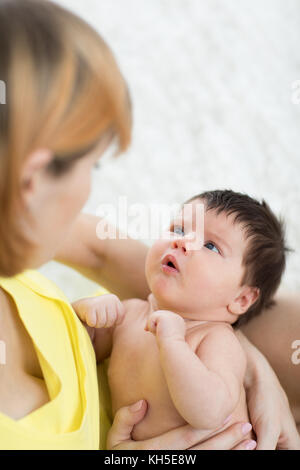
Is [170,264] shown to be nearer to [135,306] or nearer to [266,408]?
[135,306]

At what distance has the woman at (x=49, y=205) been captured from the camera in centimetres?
52

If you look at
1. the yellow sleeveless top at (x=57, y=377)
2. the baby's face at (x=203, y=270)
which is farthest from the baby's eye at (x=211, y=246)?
the yellow sleeveless top at (x=57, y=377)

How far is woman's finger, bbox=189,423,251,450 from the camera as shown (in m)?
0.83

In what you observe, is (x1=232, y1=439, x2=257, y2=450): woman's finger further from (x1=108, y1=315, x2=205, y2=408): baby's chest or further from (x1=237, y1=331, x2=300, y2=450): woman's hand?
(x1=108, y1=315, x2=205, y2=408): baby's chest

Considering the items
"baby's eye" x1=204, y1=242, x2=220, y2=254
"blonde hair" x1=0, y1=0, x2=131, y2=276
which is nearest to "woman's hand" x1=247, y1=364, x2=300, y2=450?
"baby's eye" x1=204, y1=242, x2=220, y2=254

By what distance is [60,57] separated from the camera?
530mm

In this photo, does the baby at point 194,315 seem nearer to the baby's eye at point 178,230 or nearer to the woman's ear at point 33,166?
the baby's eye at point 178,230

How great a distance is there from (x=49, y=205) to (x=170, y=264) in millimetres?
406

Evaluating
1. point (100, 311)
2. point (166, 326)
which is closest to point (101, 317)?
point (100, 311)

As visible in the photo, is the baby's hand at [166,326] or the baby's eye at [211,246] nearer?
the baby's hand at [166,326]

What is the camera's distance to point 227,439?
85 cm

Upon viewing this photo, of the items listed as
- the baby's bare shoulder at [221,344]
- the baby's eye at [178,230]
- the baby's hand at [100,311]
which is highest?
the baby's eye at [178,230]

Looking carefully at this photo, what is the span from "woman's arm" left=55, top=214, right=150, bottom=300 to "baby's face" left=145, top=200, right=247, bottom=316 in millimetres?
139

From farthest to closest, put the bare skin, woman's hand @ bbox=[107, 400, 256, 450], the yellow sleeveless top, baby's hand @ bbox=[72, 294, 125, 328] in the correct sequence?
the bare skin < baby's hand @ bbox=[72, 294, 125, 328] < woman's hand @ bbox=[107, 400, 256, 450] < the yellow sleeveless top
